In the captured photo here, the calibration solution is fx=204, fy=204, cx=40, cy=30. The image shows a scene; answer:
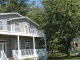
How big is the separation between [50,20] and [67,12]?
3.49 meters

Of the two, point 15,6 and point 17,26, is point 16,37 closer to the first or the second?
point 17,26

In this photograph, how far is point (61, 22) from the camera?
34469 mm

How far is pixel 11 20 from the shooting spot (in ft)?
107

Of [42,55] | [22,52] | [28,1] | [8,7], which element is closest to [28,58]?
[22,52]

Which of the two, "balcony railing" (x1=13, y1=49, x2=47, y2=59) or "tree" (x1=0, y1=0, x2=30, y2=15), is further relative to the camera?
"tree" (x1=0, y1=0, x2=30, y2=15)

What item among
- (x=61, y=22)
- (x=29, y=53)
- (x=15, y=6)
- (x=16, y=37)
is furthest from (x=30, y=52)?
(x=15, y=6)

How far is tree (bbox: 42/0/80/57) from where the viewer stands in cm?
3372

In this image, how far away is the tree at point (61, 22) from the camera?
33719mm

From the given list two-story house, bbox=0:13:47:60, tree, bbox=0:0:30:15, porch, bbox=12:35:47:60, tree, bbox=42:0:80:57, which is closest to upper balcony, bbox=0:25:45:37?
two-story house, bbox=0:13:47:60

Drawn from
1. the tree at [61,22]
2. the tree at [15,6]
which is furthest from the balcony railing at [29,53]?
the tree at [15,6]

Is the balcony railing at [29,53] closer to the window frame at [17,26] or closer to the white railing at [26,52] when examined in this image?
the white railing at [26,52]

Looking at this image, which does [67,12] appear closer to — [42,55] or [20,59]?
[42,55]

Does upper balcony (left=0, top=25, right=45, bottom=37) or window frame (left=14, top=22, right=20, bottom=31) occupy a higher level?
window frame (left=14, top=22, right=20, bottom=31)

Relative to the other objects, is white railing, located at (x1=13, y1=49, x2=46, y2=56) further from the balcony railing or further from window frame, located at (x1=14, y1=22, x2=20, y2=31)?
window frame, located at (x1=14, y1=22, x2=20, y2=31)
